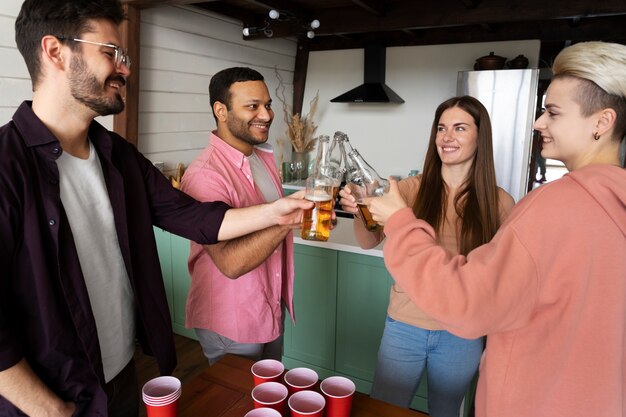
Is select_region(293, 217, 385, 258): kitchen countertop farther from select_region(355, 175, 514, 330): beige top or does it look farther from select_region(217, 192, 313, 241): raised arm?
select_region(217, 192, 313, 241): raised arm

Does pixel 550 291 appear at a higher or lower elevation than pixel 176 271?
higher

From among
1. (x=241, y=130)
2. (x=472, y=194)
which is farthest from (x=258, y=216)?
(x=472, y=194)

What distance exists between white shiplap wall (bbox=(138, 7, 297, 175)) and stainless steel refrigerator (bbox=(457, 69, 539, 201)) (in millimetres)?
2229

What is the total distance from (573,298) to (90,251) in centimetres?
110

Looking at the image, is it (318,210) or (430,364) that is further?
(430,364)

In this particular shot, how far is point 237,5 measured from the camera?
4309 millimetres

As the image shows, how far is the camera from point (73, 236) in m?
1.12

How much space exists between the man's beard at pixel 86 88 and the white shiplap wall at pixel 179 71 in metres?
2.52

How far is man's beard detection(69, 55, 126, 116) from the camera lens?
43.3 inches

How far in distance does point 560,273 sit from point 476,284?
160 mm

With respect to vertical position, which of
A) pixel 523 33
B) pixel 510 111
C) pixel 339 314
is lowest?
pixel 339 314

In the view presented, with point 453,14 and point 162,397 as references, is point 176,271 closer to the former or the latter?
point 162,397

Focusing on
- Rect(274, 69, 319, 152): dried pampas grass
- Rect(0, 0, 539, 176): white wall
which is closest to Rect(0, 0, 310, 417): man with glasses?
Rect(0, 0, 539, 176): white wall

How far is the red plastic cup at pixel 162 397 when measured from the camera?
34.6 inches
